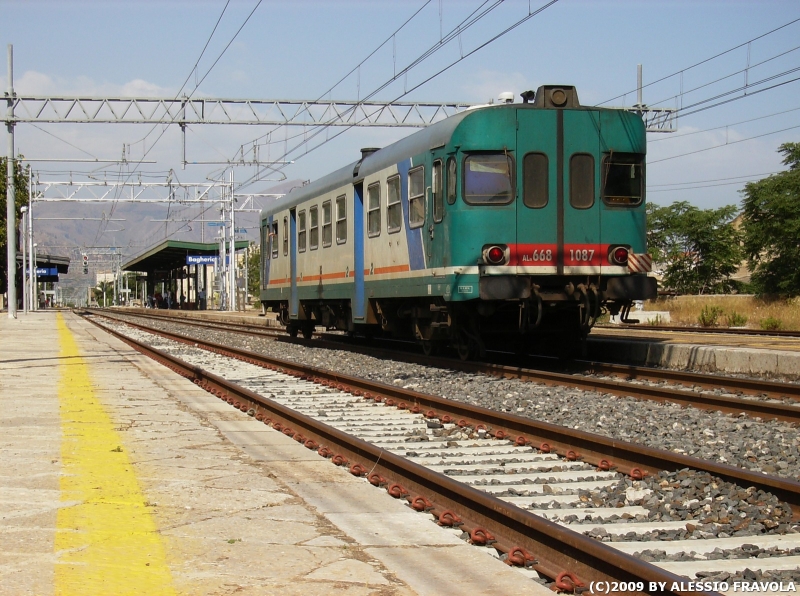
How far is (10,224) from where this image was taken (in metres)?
35.8

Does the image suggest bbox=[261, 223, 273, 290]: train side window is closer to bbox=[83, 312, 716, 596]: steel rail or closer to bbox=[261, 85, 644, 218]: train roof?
bbox=[261, 85, 644, 218]: train roof

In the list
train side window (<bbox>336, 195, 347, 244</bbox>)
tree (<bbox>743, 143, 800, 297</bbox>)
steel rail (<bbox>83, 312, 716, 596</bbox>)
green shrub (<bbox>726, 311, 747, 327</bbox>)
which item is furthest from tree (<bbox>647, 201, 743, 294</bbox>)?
steel rail (<bbox>83, 312, 716, 596</bbox>)

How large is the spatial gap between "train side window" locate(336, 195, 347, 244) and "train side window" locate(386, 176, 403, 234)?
7.48ft

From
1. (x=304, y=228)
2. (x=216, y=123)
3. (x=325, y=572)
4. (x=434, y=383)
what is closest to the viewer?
(x=325, y=572)

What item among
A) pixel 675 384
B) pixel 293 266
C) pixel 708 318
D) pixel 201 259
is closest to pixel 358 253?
pixel 293 266

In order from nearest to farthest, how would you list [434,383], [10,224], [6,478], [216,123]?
[6,478]
[434,383]
[216,123]
[10,224]

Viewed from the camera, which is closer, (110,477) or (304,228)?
(110,477)

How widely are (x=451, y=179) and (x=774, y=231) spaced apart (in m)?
30.9

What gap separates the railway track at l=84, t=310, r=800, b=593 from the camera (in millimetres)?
4316

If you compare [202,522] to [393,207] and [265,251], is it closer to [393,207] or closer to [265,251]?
[393,207]

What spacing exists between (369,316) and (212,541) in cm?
1170

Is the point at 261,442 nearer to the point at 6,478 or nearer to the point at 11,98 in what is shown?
the point at 6,478

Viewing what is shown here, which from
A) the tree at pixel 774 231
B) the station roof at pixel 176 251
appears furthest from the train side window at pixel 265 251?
the station roof at pixel 176 251

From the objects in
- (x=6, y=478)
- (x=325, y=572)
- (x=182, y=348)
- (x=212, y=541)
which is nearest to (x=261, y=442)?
(x=6, y=478)
